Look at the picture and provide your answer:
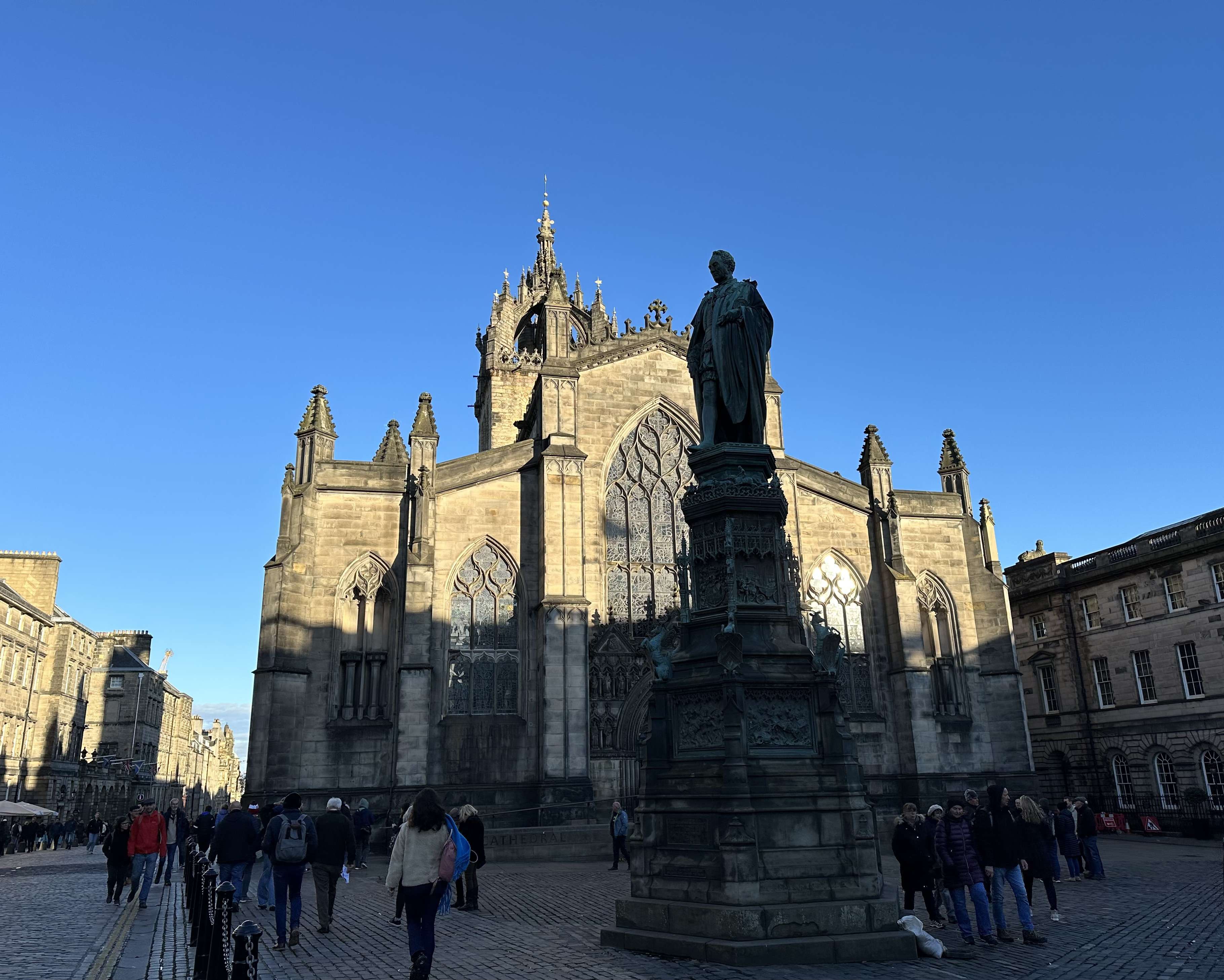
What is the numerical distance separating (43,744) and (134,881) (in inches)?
1593

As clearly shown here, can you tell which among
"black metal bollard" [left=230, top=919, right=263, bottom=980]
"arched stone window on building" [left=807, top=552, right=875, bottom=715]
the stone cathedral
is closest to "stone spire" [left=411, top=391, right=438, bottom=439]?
the stone cathedral

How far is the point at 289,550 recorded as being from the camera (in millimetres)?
25594

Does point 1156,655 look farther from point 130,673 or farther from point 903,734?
point 130,673

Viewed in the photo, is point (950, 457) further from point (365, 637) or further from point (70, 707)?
point (70, 707)

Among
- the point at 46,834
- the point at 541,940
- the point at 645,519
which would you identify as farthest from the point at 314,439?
the point at 46,834

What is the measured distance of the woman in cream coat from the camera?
22.6ft

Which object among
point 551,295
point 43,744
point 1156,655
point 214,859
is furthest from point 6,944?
point 43,744

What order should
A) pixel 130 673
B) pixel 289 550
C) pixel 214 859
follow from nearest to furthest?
pixel 214 859 < pixel 289 550 < pixel 130 673

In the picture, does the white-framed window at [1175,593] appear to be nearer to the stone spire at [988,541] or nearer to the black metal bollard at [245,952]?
the stone spire at [988,541]

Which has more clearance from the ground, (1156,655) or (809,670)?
(1156,655)

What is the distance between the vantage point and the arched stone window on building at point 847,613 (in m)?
28.2

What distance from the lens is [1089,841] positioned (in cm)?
1655

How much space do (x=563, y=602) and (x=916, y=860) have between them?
15.2 meters

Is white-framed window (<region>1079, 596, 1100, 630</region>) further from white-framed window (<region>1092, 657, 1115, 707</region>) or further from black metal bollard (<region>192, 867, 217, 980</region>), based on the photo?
black metal bollard (<region>192, 867, 217, 980</region>)
